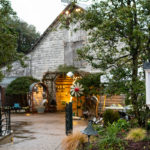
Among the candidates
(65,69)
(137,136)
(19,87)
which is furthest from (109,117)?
(19,87)

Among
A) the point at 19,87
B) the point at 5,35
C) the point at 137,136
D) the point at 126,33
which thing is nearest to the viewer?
the point at 137,136

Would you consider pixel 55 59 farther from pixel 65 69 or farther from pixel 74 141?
pixel 74 141

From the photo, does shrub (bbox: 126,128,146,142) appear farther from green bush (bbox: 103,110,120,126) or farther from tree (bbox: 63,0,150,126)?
green bush (bbox: 103,110,120,126)

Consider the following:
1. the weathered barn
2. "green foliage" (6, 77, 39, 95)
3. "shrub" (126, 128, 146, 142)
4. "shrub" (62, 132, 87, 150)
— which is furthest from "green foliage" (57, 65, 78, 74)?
"shrub" (62, 132, 87, 150)

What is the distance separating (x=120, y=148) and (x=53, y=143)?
3.13 metres

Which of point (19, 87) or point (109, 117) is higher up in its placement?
point (19, 87)

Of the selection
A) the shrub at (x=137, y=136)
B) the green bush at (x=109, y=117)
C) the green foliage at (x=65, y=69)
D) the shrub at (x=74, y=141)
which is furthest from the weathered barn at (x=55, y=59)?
the shrub at (x=74, y=141)

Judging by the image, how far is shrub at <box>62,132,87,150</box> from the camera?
690 centimetres

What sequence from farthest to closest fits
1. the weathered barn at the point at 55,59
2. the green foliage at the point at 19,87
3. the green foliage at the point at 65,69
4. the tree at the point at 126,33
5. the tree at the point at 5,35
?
the weathered barn at the point at 55,59, the green foliage at the point at 19,87, the green foliage at the point at 65,69, the tree at the point at 5,35, the tree at the point at 126,33

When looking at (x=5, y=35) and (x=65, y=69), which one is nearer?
(x=5, y=35)

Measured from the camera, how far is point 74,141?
7004 mm

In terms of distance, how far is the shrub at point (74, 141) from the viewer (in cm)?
690

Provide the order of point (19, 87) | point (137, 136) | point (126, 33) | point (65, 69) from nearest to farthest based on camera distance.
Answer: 1. point (137, 136)
2. point (126, 33)
3. point (65, 69)
4. point (19, 87)

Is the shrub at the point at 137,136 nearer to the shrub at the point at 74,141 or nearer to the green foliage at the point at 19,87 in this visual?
the shrub at the point at 74,141
